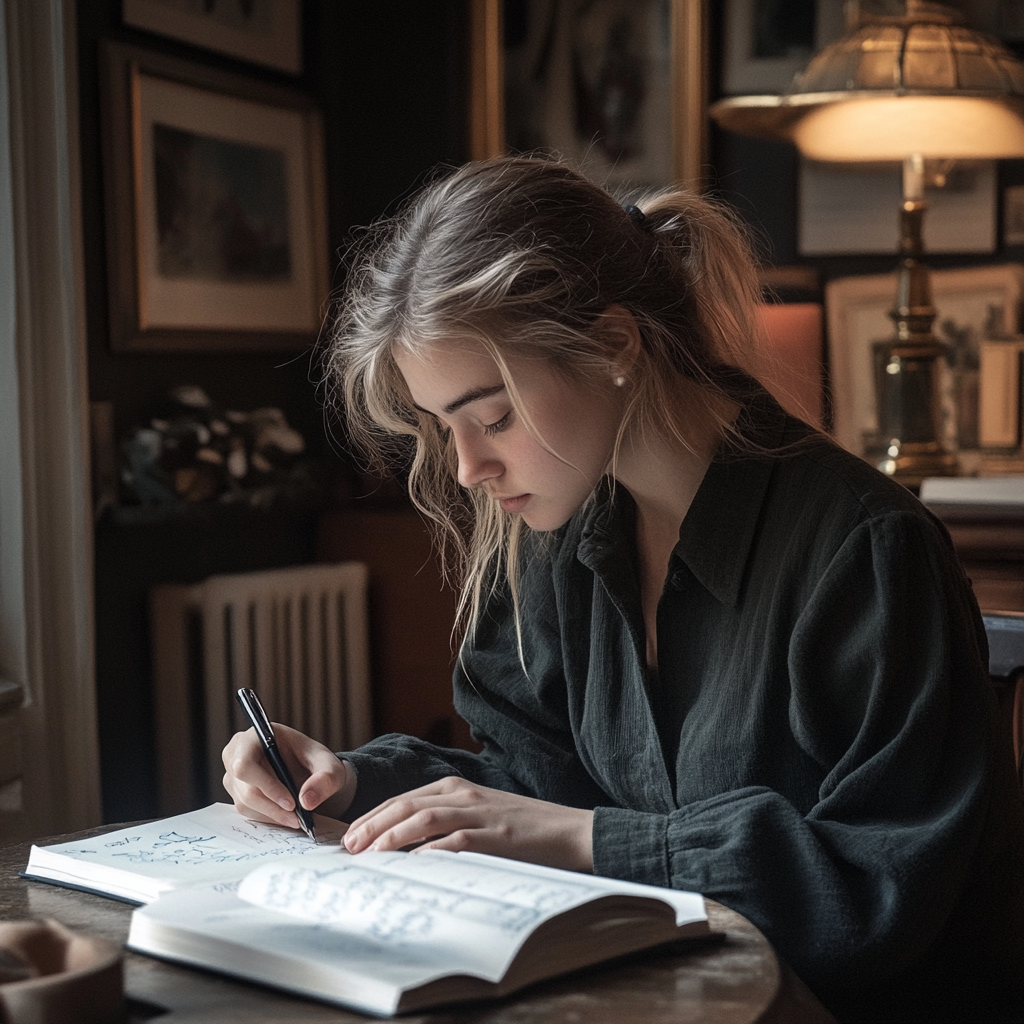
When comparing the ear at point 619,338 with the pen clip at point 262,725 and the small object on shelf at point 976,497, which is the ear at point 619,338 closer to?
the pen clip at point 262,725

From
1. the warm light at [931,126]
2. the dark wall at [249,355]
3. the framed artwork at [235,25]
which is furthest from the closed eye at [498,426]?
the framed artwork at [235,25]

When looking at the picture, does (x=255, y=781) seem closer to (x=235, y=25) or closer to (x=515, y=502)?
(x=515, y=502)

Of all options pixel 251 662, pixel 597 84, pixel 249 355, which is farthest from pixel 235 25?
pixel 251 662

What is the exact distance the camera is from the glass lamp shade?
7.53ft

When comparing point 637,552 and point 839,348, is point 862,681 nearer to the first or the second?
point 637,552

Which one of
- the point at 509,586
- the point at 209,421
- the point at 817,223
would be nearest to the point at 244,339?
the point at 209,421

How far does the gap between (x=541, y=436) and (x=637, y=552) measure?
0.22m

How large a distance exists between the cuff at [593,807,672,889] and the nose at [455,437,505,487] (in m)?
0.34

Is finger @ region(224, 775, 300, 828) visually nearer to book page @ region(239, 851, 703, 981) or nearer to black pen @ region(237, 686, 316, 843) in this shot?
black pen @ region(237, 686, 316, 843)

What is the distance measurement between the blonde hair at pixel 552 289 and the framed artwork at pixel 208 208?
1.24 m

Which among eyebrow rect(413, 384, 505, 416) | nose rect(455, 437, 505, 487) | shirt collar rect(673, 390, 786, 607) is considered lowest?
shirt collar rect(673, 390, 786, 607)

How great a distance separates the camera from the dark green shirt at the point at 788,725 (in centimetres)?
Result: 98

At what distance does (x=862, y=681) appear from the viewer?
1074mm

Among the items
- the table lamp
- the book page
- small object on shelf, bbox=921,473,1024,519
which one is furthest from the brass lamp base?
the book page
